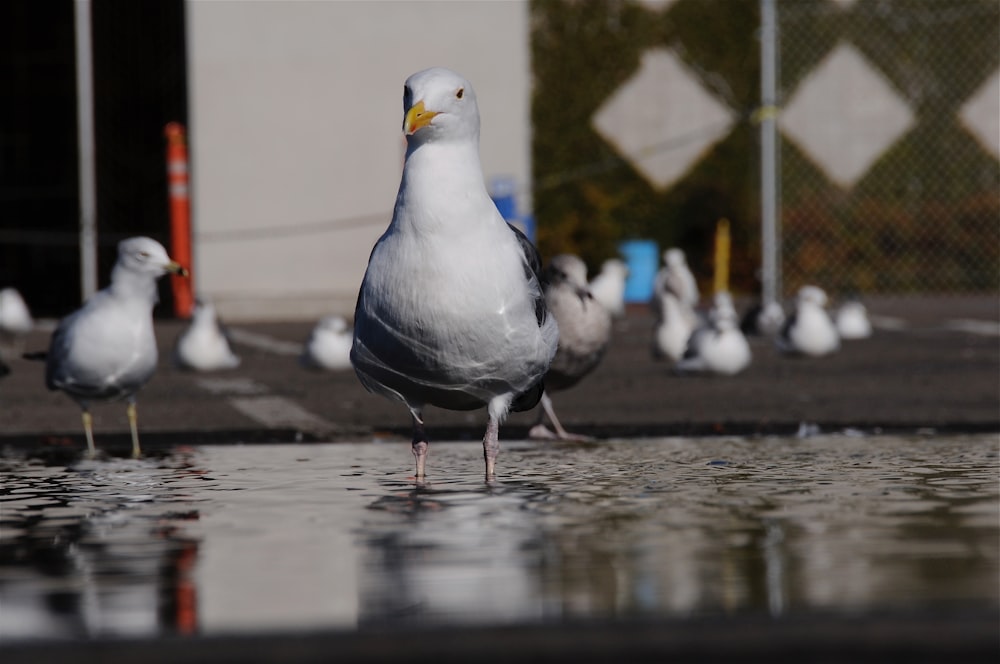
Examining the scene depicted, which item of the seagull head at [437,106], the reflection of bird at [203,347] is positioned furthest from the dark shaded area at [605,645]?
the reflection of bird at [203,347]

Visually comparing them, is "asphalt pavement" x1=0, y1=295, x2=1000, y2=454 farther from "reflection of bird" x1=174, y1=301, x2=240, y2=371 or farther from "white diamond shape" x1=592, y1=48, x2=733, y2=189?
"white diamond shape" x1=592, y1=48, x2=733, y2=189

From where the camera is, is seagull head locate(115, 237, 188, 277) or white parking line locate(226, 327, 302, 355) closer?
seagull head locate(115, 237, 188, 277)

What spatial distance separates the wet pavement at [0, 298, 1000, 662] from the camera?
3.52m

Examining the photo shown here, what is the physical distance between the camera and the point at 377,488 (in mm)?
6500

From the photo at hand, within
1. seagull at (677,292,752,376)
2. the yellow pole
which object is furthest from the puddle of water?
the yellow pole

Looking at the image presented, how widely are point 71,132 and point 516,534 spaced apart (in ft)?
66.0

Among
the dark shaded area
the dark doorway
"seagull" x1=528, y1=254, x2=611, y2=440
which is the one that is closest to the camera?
the dark shaded area

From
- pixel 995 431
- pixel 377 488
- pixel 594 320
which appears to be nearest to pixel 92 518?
pixel 377 488

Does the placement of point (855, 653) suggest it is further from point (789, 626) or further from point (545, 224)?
point (545, 224)

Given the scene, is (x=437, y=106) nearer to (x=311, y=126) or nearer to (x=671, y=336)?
(x=671, y=336)

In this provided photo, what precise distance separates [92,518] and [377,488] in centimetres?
114

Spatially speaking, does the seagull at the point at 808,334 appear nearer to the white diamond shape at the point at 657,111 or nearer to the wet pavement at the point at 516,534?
the wet pavement at the point at 516,534

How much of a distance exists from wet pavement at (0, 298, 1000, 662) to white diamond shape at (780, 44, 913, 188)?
16079mm

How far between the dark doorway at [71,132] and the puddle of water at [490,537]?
618 inches
